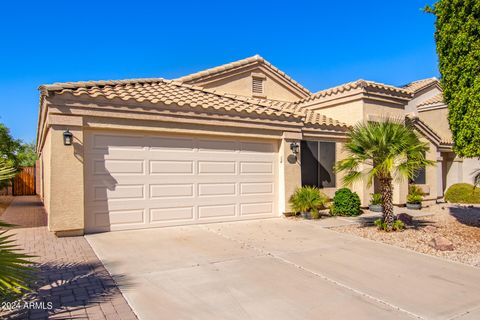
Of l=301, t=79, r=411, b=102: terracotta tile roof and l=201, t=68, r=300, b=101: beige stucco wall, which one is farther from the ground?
l=201, t=68, r=300, b=101: beige stucco wall

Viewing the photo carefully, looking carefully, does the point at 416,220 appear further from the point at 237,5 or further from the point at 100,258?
the point at 237,5

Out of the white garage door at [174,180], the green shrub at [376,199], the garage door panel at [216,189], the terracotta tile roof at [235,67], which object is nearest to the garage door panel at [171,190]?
the white garage door at [174,180]

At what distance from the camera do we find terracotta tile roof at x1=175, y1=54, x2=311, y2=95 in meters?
15.9

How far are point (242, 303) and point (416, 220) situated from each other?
9537 millimetres

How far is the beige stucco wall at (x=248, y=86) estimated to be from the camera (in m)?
16.7

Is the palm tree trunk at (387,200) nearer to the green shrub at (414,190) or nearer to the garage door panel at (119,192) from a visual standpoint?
the green shrub at (414,190)

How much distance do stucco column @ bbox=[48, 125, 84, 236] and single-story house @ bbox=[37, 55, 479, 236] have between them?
0.02 m

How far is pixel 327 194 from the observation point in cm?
1343

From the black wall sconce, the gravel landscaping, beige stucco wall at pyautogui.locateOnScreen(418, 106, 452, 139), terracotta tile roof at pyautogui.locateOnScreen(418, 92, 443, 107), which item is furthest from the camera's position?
terracotta tile roof at pyautogui.locateOnScreen(418, 92, 443, 107)

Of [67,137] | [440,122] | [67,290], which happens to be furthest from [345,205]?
[440,122]

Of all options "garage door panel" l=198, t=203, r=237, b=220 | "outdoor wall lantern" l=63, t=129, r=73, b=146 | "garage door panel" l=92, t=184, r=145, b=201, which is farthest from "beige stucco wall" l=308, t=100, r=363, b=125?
"outdoor wall lantern" l=63, t=129, r=73, b=146

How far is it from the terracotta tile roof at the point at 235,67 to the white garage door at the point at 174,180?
616cm

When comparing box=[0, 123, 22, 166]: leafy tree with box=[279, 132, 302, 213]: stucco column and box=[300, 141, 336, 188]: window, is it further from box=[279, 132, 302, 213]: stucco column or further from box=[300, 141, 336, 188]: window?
box=[300, 141, 336, 188]: window

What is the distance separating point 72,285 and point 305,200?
7969 millimetres
